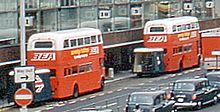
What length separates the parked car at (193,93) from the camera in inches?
1695

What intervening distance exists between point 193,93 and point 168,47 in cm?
2254

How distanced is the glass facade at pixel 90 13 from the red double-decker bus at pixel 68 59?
131 inches

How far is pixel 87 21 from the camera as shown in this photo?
6456 cm

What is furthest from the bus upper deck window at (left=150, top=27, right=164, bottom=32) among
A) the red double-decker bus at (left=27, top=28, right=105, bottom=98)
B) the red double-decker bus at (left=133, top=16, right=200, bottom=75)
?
the red double-decker bus at (left=27, top=28, right=105, bottom=98)

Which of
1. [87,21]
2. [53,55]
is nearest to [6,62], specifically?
[53,55]

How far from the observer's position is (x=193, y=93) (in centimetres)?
4319

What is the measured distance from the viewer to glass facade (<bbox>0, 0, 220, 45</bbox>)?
5419 centimetres

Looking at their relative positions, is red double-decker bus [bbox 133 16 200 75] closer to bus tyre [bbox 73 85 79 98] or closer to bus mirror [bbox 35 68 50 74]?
bus tyre [bbox 73 85 79 98]

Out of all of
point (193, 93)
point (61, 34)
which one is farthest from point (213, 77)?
point (61, 34)

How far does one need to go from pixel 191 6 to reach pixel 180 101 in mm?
39548

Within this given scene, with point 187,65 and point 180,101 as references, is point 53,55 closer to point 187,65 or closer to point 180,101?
point 180,101

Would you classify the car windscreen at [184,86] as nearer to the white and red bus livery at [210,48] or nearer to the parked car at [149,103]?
the parked car at [149,103]

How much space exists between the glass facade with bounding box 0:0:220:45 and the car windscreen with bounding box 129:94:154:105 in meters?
15.8

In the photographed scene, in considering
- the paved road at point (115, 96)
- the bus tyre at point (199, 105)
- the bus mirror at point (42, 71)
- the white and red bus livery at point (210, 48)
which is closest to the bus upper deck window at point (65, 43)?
the bus mirror at point (42, 71)
